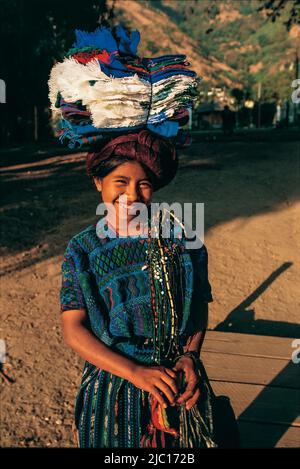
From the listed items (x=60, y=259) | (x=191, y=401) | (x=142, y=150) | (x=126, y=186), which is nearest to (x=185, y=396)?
(x=191, y=401)

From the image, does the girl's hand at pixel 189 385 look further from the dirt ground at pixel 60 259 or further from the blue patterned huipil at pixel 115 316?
the dirt ground at pixel 60 259

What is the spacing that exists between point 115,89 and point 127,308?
0.80m

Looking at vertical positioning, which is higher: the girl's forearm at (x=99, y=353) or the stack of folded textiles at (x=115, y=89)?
the stack of folded textiles at (x=115, y=89)

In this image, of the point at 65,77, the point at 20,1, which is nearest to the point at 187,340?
the point at 65,77

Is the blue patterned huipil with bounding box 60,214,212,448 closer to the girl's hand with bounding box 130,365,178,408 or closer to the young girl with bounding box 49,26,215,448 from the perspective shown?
the young girl with bounding box 49,26,215,448

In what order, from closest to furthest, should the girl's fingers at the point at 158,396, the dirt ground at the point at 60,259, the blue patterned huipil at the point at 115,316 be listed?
the girl's fingers at the point at 158,396
the blue patterned huipil at the point at 115,316
the dirt ground at the point at 60,259

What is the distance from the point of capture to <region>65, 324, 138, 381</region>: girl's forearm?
1.50 m

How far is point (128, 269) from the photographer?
165 cm

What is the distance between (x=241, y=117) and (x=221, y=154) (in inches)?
1667

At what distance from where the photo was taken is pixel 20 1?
1516 cm

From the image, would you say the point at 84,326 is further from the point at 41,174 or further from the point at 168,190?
the point at 41,174

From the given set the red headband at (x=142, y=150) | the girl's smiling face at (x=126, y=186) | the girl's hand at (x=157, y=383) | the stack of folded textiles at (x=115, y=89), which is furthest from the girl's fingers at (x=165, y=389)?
the stack of folded textiles at (x=115, y=89)

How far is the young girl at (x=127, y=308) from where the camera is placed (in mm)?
1572

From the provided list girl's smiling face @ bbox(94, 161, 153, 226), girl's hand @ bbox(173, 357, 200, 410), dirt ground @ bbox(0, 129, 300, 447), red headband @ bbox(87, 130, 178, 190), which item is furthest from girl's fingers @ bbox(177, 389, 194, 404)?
dirt ground @ bbox(0, 129, 300, 447)
